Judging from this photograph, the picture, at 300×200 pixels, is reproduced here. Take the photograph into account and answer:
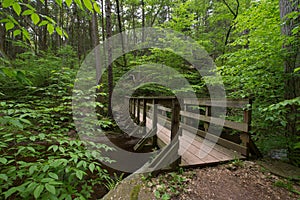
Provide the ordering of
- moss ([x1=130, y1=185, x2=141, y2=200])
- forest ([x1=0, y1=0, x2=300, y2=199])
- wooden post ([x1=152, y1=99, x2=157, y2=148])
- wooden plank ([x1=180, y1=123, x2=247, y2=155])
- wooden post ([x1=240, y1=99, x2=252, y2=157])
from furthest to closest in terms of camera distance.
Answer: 1. wooden post ([x1=152, y1=99, x2=157, y2=148])
2. wooden plank ([x1=180, y1=123, x2=247, y2=155])
3. wooden post ([x1=240, y1=99, x2=252, y2=157])
4. moss ([x1=130, y1=185, x2=141, y2=200])
5. forest ([x1=0, y1=0, x2=300, y2=199])

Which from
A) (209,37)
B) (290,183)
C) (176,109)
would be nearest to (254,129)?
(290,183)

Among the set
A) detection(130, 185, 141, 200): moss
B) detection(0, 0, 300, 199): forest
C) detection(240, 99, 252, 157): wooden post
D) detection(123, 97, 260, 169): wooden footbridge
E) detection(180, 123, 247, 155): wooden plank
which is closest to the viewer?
detection(0, 0, 300, 199): forest

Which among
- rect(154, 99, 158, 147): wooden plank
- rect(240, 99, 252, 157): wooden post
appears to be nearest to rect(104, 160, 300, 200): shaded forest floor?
rect(240, 99, 252, 157): wooden post

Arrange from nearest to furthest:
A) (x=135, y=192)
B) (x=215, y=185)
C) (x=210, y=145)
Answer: (x=135, y=192) → (x=215, y=185) → (x=210, y=145)

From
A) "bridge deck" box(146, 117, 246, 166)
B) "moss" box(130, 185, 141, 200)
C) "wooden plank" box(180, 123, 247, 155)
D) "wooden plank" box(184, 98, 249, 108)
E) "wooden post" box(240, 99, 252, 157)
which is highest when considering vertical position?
"wooden plank" box(184, 98, 249, 108)

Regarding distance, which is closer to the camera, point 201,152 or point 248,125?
point 248,125

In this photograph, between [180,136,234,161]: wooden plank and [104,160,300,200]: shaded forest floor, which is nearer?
[104,160,300,200]: shaded forest floor

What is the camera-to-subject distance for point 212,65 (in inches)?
304

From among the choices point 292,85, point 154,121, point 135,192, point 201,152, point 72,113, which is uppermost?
point 292,85

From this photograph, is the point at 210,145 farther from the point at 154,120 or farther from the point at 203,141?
the point at 154,120

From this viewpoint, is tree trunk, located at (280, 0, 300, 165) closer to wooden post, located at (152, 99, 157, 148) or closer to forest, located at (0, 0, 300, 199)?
forest, located at (0, 0, 300, 199)

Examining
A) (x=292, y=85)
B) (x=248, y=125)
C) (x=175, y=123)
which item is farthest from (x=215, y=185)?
(x=292, y=85)

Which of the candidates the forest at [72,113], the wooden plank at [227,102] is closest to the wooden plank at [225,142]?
the forest at [72,113]

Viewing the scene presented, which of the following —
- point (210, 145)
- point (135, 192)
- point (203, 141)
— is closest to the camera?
point (135, 192)
